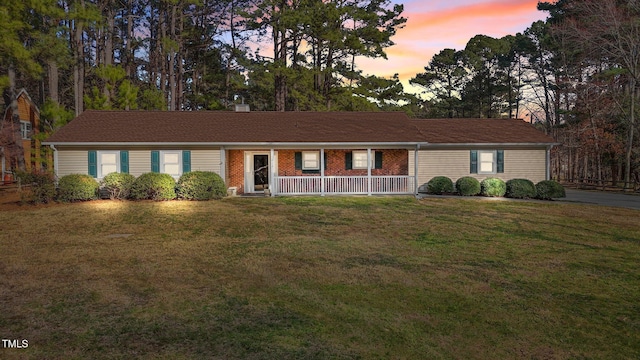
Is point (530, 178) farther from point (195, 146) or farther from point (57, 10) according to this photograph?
point (57, 10)

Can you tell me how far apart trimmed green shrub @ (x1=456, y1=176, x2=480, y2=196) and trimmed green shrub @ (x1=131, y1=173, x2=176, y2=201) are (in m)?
14.9

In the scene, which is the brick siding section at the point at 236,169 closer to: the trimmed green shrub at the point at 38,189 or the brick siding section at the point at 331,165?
the brick siding section at the point at 331,165

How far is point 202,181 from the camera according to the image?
19.2 m

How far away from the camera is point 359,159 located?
22.9 m

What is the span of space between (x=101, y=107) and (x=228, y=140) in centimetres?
1119

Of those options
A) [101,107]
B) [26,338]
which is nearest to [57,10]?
[101,107]

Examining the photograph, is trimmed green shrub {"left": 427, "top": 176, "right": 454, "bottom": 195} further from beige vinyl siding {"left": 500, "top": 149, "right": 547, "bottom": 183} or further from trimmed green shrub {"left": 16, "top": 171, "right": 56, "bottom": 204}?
trimmed green shrub {"left": 16, "top": 171, "right": 56, "bottom": 204}

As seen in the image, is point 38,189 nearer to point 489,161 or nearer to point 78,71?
point 78,71

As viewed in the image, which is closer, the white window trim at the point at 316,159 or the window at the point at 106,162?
the window at the point at 106,162

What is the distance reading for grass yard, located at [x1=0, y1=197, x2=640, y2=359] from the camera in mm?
5258

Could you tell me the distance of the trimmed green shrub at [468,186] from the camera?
72.3 feet

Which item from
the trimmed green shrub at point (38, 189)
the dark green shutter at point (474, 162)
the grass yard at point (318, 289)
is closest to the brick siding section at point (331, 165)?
the dark green shutter at point (474, 162)

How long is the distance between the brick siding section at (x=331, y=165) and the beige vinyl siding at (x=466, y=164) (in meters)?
1.25

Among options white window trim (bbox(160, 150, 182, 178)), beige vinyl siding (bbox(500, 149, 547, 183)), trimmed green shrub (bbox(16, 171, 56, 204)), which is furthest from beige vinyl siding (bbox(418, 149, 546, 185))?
trimmed green shrub (bbox(16, 171, 56, 204))
